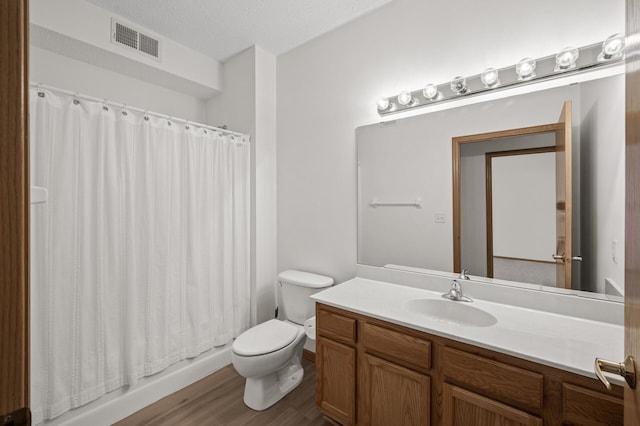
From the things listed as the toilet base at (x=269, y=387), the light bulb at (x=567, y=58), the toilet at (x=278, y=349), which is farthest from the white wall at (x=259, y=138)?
the light bulb at (x=567, y=58)

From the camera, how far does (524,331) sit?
1258 mm

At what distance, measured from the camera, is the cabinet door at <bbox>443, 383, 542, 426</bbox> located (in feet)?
3.55

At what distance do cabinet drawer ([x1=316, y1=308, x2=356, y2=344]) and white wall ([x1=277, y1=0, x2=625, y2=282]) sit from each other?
623 millimetres

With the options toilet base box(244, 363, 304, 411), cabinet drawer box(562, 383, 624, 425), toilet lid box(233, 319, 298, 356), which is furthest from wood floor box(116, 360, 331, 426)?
cabinet drawer box(562, 383, 624, 425)

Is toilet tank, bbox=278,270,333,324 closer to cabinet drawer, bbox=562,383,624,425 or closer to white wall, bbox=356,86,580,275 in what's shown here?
white wall, bbox=356,86,580,275

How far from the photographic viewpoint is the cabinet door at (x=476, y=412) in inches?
42.6

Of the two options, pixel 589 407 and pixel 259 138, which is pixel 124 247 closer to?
pixel 259 138

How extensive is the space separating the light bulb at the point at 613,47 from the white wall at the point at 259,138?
2243mm

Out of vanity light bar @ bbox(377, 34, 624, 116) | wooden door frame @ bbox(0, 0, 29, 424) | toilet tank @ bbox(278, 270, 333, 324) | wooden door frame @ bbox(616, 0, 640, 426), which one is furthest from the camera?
toilet tank @ bbox(278, 270, 333, 324)

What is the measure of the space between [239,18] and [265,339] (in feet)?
7.75

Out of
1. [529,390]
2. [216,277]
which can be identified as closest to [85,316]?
[216,277]

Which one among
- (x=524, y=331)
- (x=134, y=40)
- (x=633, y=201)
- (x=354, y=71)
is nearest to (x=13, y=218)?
(x=633, y=201)

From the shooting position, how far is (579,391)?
980mm

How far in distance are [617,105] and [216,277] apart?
104 inches
